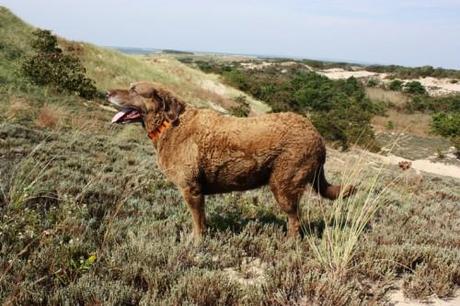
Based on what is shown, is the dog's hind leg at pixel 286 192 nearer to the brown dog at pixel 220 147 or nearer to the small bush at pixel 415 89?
the brown dog at pixel 220 147

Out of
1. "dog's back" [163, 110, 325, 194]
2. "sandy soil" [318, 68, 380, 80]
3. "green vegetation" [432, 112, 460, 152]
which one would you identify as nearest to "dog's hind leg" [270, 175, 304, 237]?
"dog's back" [163, 110, 325, 194]

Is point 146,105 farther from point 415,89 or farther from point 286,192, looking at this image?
point 415,89

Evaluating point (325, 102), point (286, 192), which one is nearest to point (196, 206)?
point (286, 192)

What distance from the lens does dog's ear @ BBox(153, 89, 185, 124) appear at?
5.39m

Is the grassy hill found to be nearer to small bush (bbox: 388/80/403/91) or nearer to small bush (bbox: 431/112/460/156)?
small bush (bbox: 431/112/460/156)

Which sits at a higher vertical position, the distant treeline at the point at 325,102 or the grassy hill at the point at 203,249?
the grassy hill at the point at 203,249

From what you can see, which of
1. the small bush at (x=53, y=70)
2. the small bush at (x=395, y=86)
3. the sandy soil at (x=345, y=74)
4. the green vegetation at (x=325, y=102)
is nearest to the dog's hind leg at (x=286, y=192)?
the green vegetation at (x=325, y=102)

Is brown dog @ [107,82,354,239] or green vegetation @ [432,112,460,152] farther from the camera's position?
green vegetation @ [432,112,460,152]

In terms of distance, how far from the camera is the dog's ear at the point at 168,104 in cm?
539

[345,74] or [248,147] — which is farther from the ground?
[248,147]

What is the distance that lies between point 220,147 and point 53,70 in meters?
19.4

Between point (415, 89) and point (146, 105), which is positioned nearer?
point (146, 105)

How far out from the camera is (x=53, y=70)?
22.5 meters

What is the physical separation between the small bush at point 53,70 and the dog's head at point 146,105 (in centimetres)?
1819
